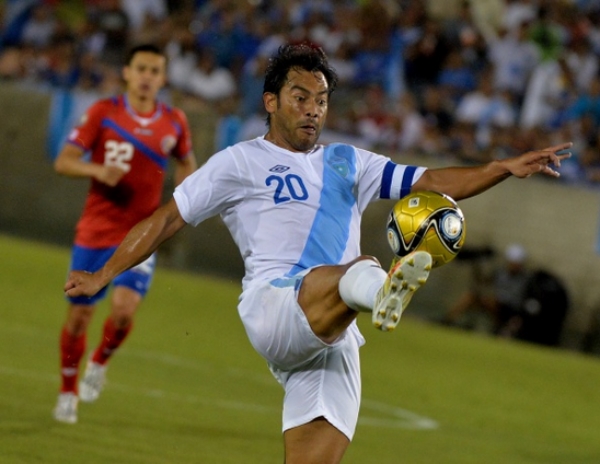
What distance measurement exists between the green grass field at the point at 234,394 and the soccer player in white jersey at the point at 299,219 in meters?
2.24

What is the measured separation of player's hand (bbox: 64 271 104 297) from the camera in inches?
222

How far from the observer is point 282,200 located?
5.75 meters

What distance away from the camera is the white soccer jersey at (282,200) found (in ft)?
18.7

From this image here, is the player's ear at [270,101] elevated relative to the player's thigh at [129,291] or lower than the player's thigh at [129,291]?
elevated

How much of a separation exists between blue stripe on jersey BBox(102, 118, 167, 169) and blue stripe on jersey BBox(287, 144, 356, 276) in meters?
3.71

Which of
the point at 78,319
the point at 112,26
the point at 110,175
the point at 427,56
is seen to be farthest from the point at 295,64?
the point at 112,26

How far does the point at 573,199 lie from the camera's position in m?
16.9

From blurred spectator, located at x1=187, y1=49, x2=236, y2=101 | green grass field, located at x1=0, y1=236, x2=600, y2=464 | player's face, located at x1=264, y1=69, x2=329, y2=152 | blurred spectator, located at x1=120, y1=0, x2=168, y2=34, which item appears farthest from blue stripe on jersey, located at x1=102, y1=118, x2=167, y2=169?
blurred spectator, located at x1=120, y1=0, x2=168, y2=34

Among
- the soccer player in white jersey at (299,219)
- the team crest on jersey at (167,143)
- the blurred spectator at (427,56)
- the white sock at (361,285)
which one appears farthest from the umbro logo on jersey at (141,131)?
the blurred spectator at (427,56)

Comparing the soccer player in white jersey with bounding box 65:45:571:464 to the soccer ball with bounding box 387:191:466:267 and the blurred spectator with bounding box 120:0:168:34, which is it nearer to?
the soccer ball with bounding box 387:191:466:267

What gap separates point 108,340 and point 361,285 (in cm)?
458

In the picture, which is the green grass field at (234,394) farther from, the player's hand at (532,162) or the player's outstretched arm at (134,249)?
the player's hand at (532,162)

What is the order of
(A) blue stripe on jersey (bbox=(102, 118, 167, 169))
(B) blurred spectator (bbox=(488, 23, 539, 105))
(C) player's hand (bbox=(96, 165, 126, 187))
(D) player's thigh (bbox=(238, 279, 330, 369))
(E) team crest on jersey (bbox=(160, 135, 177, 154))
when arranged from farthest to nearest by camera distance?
(B) blurred spectator (bbox=(488, 23, 539, 105)), (E) team crest on jersey (bbox=(160, 135, 177, 154)), (A) blue stripe on jersey (bbox=(102, 118, 167, 169)), (C) player's hand (bbox=(96, 165, 126, 187)), (D) player's thigh (bbox=(238, 279, 330, 369))

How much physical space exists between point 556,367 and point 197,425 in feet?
22.6
